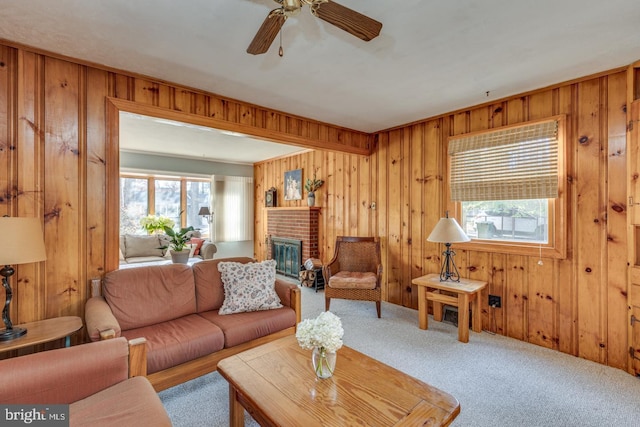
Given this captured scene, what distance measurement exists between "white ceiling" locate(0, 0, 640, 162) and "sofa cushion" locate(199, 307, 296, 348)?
2.02m

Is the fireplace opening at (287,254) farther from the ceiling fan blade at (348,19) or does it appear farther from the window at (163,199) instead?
the ceiling fan blade at (348,19)

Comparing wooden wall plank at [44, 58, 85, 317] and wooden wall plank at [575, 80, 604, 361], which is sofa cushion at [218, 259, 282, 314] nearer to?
wooden wall plank at [44, 58, 85, 317]

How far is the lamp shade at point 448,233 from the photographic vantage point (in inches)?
119

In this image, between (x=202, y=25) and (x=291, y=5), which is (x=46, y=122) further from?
(x=291, y=5)

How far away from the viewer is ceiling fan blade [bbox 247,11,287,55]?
54.5 inches

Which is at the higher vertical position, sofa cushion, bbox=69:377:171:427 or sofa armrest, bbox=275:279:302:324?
sofa armrest, bbox=275:279:302:324

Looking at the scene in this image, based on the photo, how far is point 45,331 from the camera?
6.22 feet

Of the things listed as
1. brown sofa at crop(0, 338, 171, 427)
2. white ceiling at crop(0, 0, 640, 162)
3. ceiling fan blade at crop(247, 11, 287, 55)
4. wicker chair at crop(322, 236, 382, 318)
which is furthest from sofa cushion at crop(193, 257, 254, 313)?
ceiling fan blade at crop(247, 11, 287, 55)

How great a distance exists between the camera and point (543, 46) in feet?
6.68

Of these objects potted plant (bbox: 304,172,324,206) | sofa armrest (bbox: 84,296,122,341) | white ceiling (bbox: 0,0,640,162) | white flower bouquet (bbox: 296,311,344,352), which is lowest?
sofa armrest (bbox: 84,296,122,341)

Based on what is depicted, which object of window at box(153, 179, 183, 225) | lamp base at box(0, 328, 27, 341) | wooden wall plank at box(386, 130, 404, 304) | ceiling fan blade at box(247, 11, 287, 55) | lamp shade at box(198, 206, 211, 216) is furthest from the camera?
lamp shade at box(198, 206, 211, 216)

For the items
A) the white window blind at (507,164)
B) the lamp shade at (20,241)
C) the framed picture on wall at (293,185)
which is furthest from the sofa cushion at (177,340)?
the framed picture on wall at (293,185)

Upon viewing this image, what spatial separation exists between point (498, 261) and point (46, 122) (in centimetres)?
417

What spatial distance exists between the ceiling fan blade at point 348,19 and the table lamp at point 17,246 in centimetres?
207
